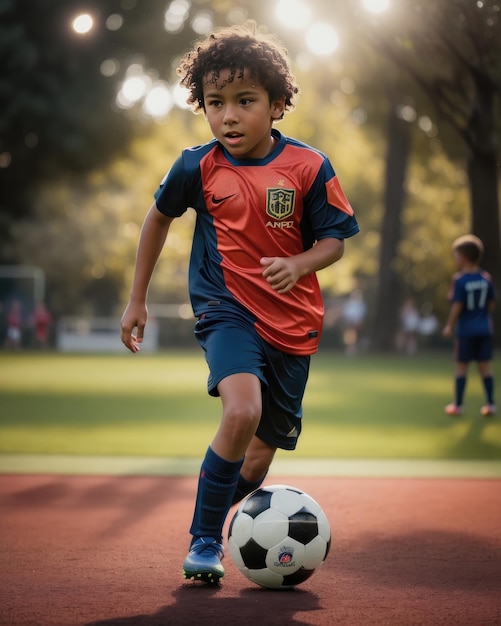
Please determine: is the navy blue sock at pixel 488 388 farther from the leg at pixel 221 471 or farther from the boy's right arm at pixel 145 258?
the leg at pixel 221 471

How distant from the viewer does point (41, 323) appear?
35.9m

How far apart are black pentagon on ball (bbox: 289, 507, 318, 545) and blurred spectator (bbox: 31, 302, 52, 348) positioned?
31.8 metres

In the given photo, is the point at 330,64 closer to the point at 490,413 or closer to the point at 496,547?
the point at 490,413

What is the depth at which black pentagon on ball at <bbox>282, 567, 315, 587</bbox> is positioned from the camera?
180 inches

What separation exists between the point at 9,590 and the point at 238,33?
2.70 m

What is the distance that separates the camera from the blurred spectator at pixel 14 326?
3550 cm

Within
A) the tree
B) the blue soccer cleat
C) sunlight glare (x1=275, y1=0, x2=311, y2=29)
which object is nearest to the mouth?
the blue soccer cleat

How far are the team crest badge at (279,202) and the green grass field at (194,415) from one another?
518 centimetres

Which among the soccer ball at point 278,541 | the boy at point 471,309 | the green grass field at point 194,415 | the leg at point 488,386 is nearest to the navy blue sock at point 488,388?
the leg at point 488,386

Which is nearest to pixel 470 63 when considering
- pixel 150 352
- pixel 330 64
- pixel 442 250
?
pixel 330 64

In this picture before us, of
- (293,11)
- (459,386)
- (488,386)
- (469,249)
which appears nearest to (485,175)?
(469,249)

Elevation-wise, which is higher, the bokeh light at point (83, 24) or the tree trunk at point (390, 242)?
the bokeh light at point (83, 24)

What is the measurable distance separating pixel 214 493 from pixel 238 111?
1.68m

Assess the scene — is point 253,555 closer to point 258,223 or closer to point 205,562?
point 205,562
